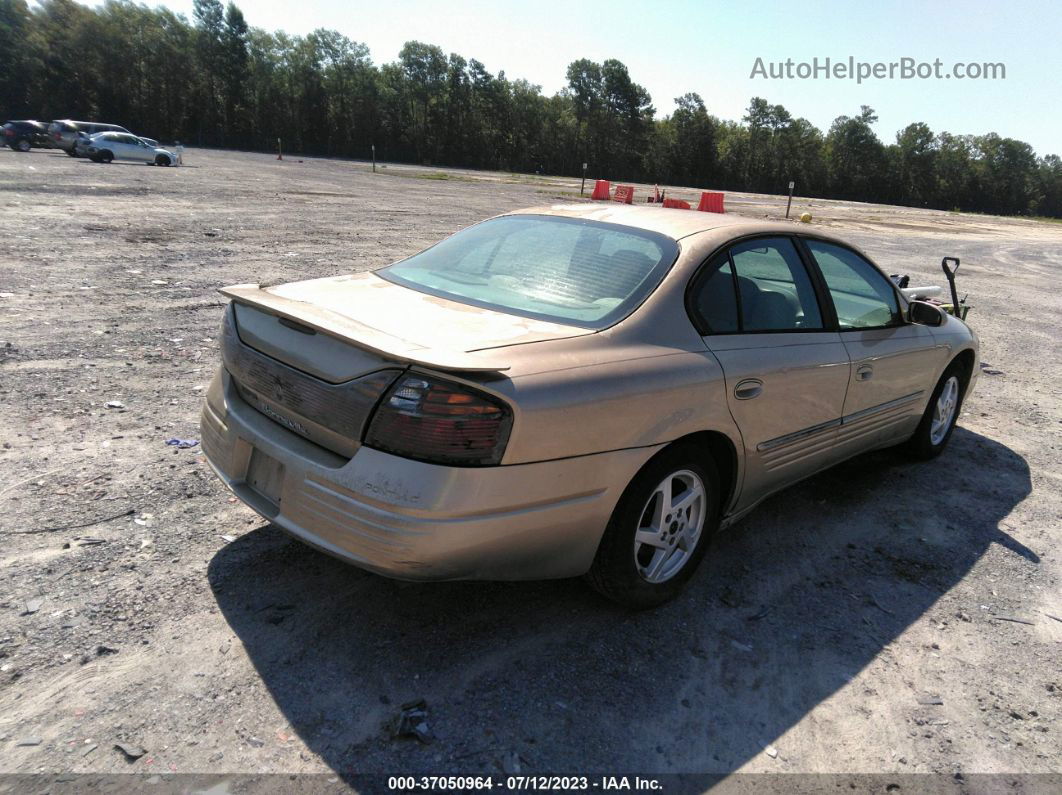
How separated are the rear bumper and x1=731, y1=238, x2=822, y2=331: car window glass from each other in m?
1.08

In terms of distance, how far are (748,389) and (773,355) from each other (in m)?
0.28

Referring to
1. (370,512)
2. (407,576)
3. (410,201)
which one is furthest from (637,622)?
(410,201)

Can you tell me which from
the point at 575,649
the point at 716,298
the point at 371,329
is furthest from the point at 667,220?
the point at 575,649

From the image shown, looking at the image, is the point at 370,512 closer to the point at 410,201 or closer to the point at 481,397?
the point at 481,397

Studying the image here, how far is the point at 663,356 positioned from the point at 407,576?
1.30 metres

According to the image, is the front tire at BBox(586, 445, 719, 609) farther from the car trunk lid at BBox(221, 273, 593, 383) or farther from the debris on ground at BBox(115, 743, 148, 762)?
the debris on ground at BBox(115, 743, 148, 762)

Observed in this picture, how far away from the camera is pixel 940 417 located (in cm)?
509

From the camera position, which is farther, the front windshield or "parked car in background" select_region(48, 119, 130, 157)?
"parked car in background" select_region(48, 119, 130, 157)

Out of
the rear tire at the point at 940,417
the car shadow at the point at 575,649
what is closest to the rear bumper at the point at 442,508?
the car shadow at the point at 575,649

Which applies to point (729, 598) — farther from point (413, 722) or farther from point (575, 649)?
point (413, 722)

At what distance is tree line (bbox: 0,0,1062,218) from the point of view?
229ft

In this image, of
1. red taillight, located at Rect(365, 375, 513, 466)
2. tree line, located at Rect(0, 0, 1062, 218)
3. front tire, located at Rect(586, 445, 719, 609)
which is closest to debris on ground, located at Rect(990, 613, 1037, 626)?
front tire, located at Rect(586, 445, 719, 609)

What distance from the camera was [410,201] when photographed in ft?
72.0

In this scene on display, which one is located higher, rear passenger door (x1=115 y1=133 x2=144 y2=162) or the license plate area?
rear passenger door (x1=115 y1=133 x2=144 y2=162)
